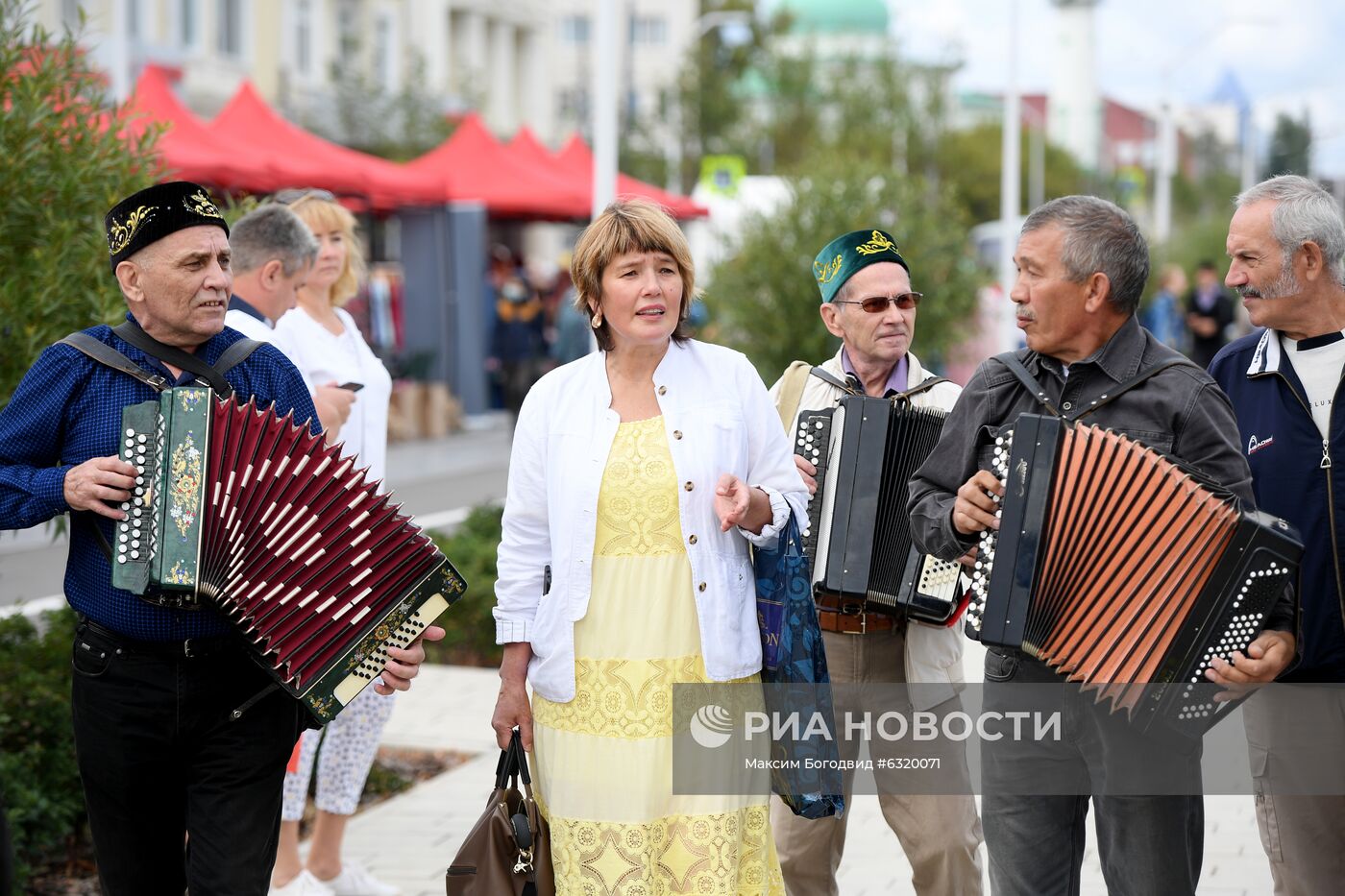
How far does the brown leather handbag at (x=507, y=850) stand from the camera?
13.0 feet

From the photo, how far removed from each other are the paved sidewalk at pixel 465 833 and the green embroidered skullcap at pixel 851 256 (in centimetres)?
233

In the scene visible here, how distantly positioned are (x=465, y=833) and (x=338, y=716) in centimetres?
106

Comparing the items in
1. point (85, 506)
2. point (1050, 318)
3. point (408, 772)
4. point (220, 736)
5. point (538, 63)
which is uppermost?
point (538, 63)

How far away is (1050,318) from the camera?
4039 mm

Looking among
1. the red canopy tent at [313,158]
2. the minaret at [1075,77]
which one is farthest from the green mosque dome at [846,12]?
the red canopy tent at [313,158]

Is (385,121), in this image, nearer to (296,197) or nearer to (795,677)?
(296,197)

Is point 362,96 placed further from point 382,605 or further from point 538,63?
point 382,605

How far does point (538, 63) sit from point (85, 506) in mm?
51402

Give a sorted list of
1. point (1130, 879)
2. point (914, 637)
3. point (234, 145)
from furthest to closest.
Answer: point (234, 145)
point (914, 637)
point (1130, 879)

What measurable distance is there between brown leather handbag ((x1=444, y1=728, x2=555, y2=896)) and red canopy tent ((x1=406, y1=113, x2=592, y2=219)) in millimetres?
17374

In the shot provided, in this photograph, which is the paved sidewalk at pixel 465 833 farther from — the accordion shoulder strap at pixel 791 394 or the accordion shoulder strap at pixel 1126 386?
the accordion shoulder strap at pixel 1126 386

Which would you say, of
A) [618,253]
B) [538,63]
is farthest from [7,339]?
[538,63]

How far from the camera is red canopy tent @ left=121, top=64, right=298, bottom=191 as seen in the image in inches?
600

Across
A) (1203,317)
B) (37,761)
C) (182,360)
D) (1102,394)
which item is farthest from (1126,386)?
(1203,317)
